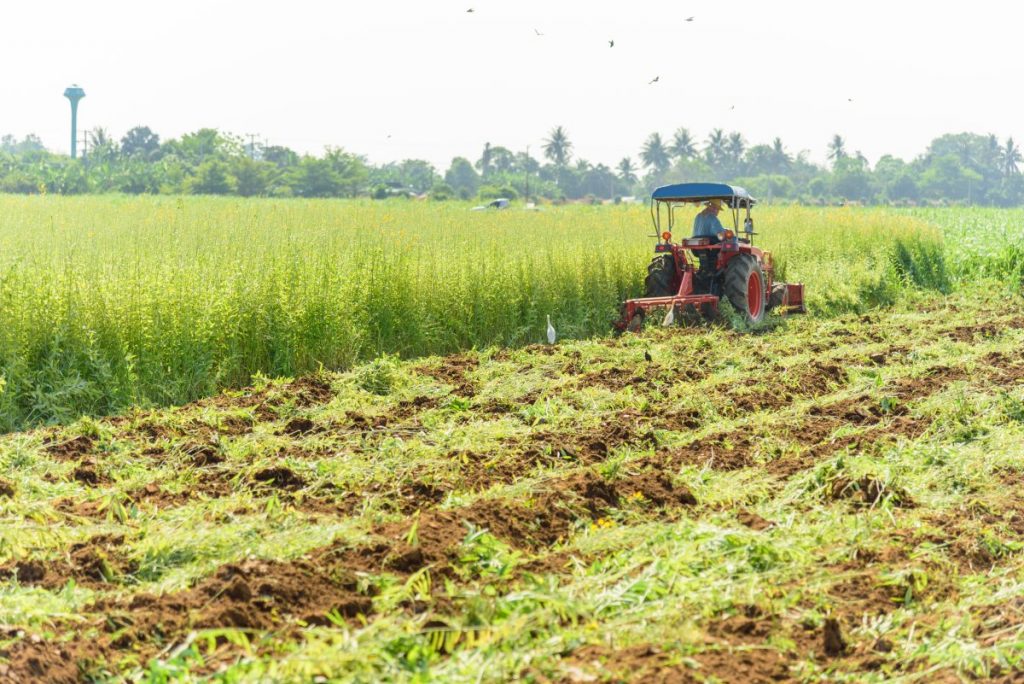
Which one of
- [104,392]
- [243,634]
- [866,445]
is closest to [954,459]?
[866,445]

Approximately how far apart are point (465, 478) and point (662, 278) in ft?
26.3

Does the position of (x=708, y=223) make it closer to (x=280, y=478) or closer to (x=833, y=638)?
(x=280, y=478)

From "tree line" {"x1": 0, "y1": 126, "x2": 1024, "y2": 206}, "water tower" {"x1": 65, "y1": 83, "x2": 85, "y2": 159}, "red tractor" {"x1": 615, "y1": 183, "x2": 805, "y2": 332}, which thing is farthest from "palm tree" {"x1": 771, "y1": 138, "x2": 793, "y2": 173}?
"red tractor" {"x1": 615, "y1": 183, "x2": 805, "y2": 332}

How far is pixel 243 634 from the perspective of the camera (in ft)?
13.5

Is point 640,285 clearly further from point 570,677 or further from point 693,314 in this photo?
point 570,677

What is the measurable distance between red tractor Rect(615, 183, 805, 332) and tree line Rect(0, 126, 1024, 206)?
60.1 m

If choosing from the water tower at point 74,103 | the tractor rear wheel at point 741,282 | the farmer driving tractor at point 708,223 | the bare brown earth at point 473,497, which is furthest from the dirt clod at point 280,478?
the water tower at point 74,103

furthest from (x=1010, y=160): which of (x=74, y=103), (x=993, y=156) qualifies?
(x=74, y=103)

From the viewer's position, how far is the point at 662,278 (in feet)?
45.9

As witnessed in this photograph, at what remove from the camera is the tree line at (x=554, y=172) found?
243 ft

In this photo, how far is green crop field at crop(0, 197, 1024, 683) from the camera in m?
4.12

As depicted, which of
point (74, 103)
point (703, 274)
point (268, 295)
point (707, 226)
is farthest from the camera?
point (74, 103)

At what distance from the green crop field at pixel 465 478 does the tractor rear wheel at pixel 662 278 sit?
88 centimetres

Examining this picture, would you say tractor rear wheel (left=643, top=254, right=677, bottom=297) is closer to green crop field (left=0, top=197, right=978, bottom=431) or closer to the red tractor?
the red tractor
